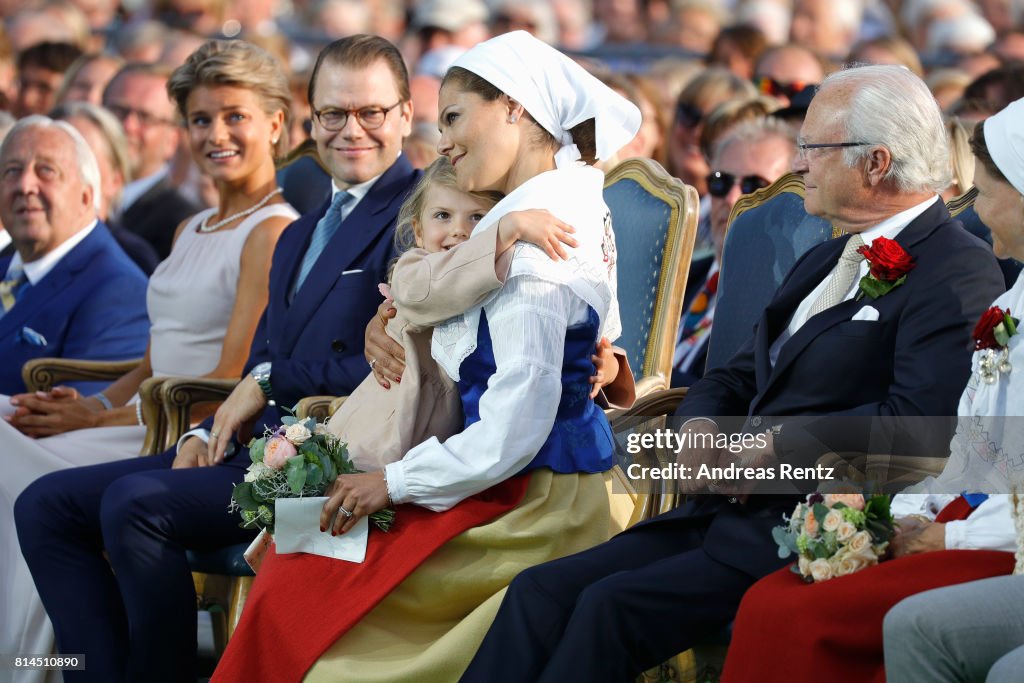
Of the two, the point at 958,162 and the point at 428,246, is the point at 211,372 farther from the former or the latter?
the point at 958,162

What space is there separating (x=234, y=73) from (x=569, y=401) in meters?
2.13

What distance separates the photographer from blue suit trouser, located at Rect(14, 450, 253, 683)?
4145 millimetres

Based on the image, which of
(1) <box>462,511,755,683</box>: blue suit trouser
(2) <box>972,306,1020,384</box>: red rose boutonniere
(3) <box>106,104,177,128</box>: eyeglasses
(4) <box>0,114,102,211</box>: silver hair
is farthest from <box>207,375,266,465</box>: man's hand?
(3) <box>106,104,177,128</box>: eyeglasses

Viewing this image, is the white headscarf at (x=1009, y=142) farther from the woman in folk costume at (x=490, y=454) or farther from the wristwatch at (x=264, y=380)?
the wristwatch at (x=264, y=380)

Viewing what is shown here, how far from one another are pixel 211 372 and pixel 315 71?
3.25 feet

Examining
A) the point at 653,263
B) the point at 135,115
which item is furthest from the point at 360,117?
the point at 135,115

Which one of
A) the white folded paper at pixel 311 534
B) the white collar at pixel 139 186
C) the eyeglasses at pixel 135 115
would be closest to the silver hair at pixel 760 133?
the white folded paper at pixel 311 534

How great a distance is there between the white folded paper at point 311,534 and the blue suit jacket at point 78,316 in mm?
2148

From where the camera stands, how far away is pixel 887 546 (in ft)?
9.93

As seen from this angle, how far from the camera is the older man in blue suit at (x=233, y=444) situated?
13.6 feet

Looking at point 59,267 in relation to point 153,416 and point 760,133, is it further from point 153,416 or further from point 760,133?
point 760,133

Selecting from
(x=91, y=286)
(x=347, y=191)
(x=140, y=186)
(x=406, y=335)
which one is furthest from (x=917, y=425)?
(x=140, y=186)

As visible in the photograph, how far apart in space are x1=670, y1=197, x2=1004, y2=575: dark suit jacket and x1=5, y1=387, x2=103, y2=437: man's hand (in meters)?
2.35

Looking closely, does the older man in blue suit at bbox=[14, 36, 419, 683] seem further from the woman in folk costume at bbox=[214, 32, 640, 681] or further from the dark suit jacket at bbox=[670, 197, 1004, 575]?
the dark suit jacket at bbox=[670, 197, 1004, 575]
